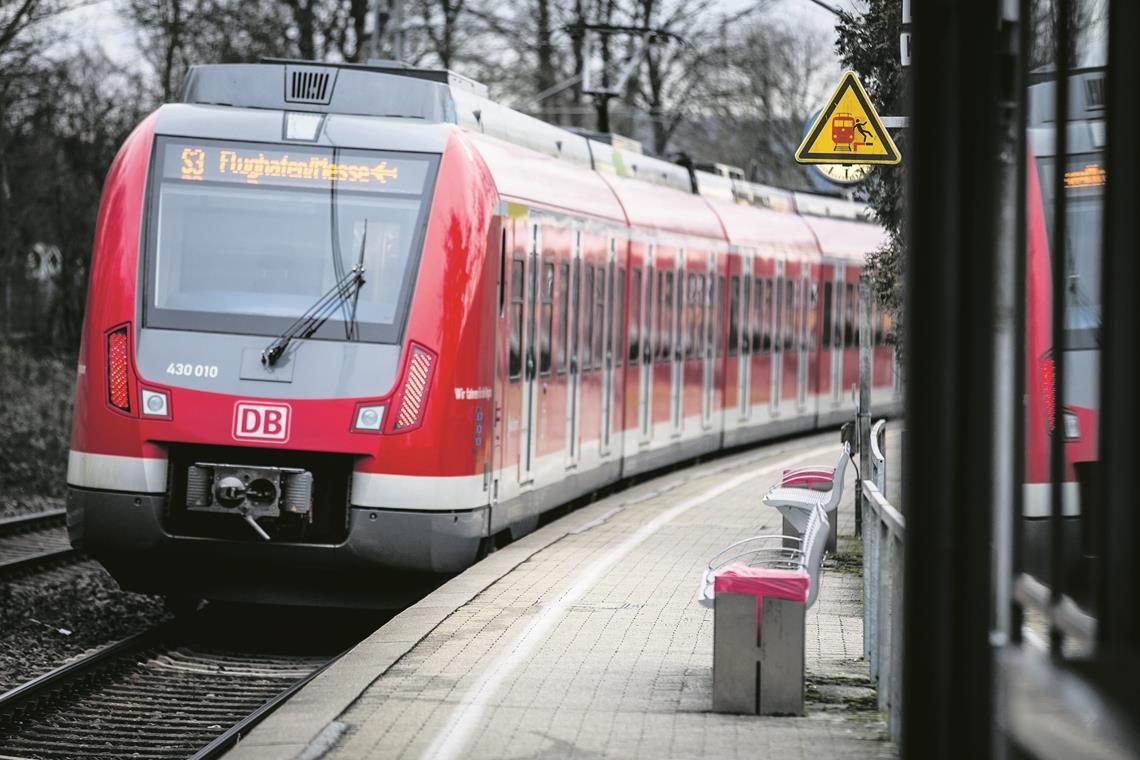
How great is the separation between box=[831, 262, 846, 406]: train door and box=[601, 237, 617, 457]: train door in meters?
12.4

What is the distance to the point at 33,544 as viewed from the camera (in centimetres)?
1691

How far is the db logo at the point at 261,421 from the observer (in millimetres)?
11469

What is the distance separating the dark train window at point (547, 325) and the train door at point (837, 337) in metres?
15.1

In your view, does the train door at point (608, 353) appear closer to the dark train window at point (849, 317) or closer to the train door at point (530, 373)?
the train door at point (530, 373)

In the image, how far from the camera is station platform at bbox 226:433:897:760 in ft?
24.2

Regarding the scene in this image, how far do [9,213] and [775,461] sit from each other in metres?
18.9

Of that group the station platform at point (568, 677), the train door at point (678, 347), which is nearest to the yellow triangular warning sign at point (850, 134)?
the station platform at point (568, 677)

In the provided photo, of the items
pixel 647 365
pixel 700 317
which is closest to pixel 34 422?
pixel 700 317

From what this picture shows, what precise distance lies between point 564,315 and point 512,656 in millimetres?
6262

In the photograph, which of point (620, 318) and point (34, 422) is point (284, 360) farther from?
point (34, 422)

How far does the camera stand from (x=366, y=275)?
1177 centimetres

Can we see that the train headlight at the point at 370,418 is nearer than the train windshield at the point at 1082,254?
No

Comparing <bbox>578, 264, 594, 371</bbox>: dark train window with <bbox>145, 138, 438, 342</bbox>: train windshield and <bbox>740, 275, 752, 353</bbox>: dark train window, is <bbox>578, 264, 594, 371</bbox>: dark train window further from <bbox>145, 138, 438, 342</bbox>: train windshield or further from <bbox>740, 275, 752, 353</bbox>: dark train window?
<bbox>740, 275, 752, 353</bbox>: dark train window

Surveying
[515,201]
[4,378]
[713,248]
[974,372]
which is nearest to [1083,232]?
[974,372]
